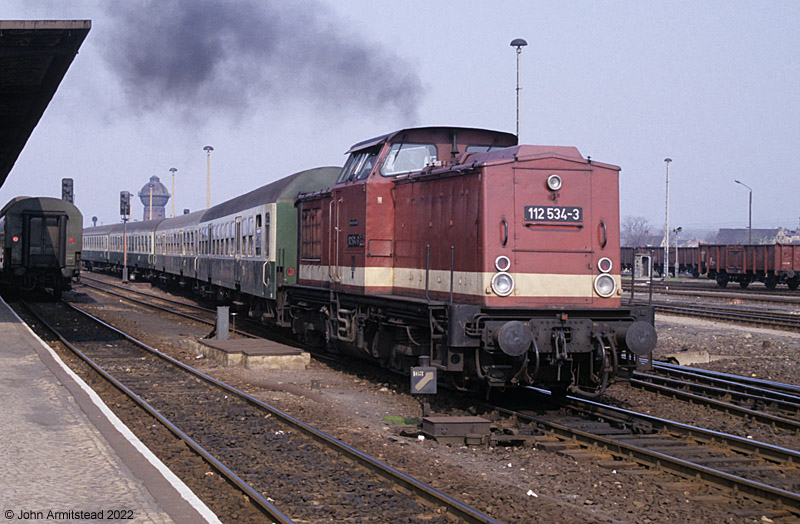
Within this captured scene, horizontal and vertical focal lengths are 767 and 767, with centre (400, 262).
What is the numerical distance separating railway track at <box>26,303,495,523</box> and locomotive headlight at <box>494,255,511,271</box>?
9.82 feet

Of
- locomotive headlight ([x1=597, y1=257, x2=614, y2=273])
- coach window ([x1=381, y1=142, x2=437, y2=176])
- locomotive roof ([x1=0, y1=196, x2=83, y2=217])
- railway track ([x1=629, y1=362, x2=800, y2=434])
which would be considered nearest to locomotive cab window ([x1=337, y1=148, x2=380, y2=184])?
coach window ([x1=381, y1=142, x2=437, y2=176])

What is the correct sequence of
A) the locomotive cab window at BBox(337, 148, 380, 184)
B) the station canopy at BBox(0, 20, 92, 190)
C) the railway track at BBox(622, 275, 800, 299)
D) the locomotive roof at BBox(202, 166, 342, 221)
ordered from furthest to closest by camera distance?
the railway track at BBox(622, 275, 800, 299)
the locomotive roof at BBox(202, 166, 342, 221)
the station canopy at BBox(0, 20, 92, 190)
the locomotive cab window at BBox(337, 148, 380, 184)

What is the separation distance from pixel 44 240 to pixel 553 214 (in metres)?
24.1

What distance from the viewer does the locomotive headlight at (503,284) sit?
9406 mm

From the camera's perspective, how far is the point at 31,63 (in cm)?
1541

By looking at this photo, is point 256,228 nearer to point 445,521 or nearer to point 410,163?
point 410,163

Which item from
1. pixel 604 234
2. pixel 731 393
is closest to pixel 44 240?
pixel 604 234

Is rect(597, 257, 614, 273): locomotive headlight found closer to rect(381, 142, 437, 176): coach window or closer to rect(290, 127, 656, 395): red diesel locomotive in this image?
rect(290, 127, 656, 395): red diesel locomotive

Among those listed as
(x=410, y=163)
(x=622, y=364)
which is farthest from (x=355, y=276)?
(x=622, y=364)

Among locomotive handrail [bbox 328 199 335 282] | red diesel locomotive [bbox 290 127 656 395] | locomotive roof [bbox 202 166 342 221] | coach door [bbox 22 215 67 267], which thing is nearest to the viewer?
red diesel locomotive [bbox 290 127 656 395]

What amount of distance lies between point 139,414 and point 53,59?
8.63m

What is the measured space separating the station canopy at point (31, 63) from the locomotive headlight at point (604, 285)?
9.63 meters

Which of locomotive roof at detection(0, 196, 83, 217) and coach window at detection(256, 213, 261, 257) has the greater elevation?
locomotive roof at detection(0, 196, 83, 217)

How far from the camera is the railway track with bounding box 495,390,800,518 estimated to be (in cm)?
661
